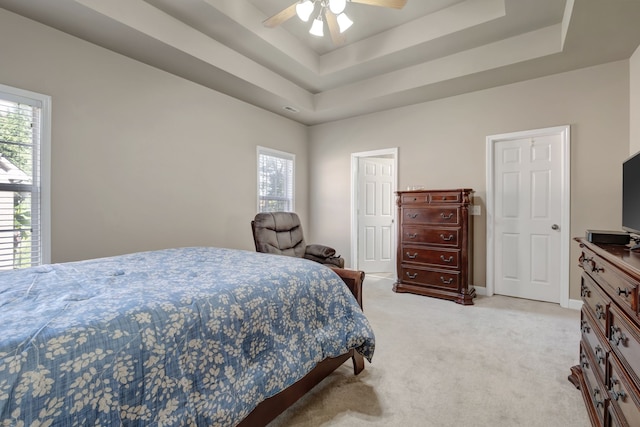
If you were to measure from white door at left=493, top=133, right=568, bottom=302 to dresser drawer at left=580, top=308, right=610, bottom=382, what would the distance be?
1996 mm

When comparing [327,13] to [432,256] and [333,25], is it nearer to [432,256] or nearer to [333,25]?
[333,25]

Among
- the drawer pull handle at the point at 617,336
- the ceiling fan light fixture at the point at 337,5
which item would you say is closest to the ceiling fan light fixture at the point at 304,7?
the ceiling fan light fixture at the point at 337,5

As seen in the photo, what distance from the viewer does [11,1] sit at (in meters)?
2.15

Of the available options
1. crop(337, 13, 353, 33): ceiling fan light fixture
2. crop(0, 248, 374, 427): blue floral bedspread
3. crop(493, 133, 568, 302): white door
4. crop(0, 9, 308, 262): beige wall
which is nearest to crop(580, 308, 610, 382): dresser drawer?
crop(0, 248, 374, 427): blue floral bedspread

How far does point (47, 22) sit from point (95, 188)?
54.0 inches

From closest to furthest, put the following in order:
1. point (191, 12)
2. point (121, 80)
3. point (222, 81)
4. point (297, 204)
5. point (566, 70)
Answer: point (191, 12) → point (121, 80) → point (566, 70) → point (222, 81) → point (297, 204)

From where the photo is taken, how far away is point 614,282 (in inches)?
47.4

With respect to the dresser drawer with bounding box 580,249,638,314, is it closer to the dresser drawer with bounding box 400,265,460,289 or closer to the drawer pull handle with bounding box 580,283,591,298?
→ the drawer pull handle with bounding box 580,283,591,298

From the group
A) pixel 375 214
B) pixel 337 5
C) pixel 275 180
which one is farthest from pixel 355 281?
pixel 375 214

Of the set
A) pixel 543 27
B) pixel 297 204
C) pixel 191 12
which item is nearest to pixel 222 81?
pixel 191 12

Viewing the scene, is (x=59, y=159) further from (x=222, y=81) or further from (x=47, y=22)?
(x=222, y=81)

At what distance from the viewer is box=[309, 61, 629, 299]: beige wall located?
10.2 ft

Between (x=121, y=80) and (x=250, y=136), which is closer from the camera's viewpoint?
(x=121, y=80)

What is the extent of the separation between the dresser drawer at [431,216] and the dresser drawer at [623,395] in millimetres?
2459
